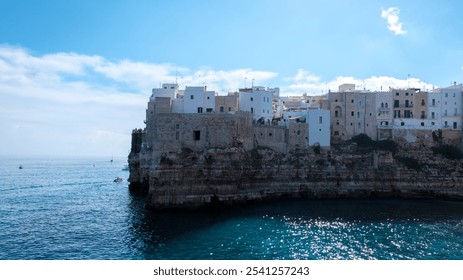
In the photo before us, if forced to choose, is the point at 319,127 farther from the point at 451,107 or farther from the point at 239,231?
the point at 239,231

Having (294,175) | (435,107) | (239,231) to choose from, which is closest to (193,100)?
(294,175)

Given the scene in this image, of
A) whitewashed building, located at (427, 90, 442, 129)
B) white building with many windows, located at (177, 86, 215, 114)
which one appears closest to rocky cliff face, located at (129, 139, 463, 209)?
whitewashed building, located at (427, 90, 442, 129)

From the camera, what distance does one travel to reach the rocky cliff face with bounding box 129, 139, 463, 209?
1857 inches

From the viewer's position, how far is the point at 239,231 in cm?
3588

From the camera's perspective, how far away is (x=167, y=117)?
49.1m

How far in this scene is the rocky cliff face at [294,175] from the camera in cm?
4716

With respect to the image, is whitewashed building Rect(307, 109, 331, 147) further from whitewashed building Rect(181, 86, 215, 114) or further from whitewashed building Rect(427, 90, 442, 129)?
whitewashed building Rect(427, 90, 442, 129)

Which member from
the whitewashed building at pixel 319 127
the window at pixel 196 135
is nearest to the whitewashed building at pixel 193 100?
the window at pixel 196 135

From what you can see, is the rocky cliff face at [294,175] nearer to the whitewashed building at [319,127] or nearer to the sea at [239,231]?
the whitewashed building at [319,127]

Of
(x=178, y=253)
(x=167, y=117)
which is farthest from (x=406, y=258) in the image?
(x=167, y=117)

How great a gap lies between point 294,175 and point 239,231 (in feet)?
71.4

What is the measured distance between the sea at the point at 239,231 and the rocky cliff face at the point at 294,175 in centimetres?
282

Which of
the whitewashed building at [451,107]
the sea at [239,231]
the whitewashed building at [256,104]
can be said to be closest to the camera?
the sea at [239,231]

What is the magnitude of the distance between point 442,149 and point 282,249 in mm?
43833
